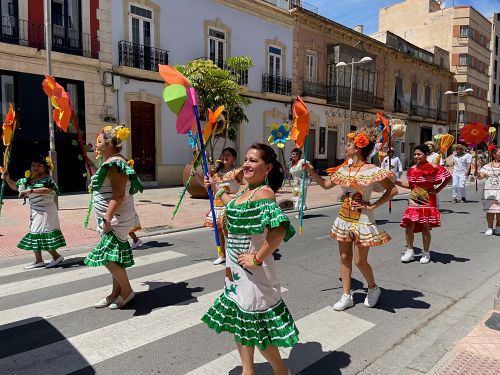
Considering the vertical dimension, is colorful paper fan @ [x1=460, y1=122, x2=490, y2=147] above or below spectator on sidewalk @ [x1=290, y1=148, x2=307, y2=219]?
above

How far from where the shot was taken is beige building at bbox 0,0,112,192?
43.2 feet

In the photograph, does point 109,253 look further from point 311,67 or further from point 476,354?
point 311,67

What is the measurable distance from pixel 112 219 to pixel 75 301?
1157mm

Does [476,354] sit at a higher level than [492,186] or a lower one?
lower

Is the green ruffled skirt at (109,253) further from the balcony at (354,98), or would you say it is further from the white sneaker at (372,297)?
the balcony at (354,98)

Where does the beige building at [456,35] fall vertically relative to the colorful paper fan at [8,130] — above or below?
above

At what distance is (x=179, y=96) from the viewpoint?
2818 mm

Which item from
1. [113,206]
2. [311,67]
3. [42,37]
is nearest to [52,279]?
[113,206]

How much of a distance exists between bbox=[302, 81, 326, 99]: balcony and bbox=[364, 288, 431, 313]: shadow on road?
20453mm

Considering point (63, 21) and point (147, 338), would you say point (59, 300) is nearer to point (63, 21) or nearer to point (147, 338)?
point (147, 338)

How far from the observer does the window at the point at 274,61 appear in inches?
869

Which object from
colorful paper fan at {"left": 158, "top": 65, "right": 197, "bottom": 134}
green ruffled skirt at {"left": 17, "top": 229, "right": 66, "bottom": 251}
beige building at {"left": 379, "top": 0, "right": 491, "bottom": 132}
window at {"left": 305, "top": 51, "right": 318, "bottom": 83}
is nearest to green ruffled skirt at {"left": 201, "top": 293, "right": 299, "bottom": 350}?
colorful paper fan at {"left": 158, "top": 65, "right": 197, "bottom": 134}

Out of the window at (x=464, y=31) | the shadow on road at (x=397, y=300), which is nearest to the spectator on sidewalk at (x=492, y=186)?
the shadow on road at (x=397, y=300)

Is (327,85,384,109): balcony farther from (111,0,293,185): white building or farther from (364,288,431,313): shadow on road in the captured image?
(364,288,431,313): shadow on road
